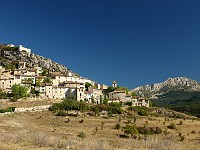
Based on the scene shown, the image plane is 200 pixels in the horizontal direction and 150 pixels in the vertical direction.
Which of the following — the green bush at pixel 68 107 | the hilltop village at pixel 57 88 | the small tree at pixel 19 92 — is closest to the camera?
the green bush at pixel 68 107

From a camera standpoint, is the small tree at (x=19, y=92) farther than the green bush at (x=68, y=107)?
Yes

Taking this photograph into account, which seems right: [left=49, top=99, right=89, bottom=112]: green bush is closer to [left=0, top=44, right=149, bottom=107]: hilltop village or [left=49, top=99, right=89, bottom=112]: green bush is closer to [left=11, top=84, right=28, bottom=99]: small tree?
[left=11, top=84, right=28, bottom=99]: small tree

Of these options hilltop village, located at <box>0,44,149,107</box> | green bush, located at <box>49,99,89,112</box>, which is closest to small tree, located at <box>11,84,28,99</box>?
hilltop village, located at <box>0,44,149,107</box>

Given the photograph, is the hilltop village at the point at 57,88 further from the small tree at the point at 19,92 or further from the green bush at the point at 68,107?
the green bush at the point at 68,107

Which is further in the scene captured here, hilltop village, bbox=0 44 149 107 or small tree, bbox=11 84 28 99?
hilltop village, bbox=0 44 149 107

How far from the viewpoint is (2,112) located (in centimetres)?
5247

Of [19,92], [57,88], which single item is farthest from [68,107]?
[57,88]

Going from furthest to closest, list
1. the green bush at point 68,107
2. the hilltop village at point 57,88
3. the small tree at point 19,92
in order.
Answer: the hilltop village at point 57,88
the small tree at point 19,92
the green bush at point 68,107

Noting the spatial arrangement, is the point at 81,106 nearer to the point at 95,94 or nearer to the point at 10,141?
the point at 95,94

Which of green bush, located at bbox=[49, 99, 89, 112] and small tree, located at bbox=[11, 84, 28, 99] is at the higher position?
small tree, located at bbox=[11, 84, 28, 99]

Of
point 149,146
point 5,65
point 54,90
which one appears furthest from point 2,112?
point 5,65

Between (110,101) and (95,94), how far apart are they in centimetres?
646

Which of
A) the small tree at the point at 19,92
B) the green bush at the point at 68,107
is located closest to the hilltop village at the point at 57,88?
the small tree at the point at 19,92

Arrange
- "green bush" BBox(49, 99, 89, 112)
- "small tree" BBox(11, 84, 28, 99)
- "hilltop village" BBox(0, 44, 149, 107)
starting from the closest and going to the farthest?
"green bush" BBox(49, 99, 89, 112) → "small tree" BBox(11, 84, 28, 99) → "hilltop village" BBox(0, 44, 149, 107)
